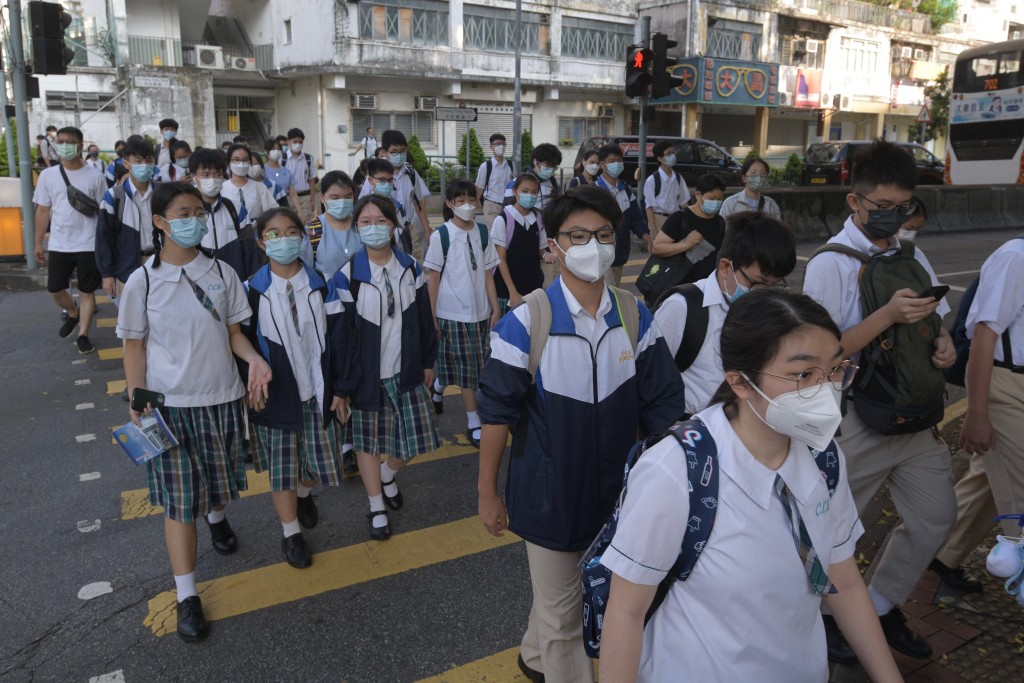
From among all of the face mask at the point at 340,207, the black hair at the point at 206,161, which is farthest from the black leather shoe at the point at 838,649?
the black hair at the point at 206,161

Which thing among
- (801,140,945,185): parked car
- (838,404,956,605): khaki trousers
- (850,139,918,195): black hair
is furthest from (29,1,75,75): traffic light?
(801,140,945,185): parked car

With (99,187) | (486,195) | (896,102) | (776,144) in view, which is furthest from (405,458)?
(896,102)

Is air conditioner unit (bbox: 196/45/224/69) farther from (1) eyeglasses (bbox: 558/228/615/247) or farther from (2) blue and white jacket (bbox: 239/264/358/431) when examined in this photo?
(1) eyeglasses (bbox: 558/228/615/247)

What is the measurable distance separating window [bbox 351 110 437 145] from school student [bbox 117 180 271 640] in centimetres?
2710

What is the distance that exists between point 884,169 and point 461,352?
10.5 feet

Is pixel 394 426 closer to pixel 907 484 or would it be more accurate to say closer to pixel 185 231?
pixel 185 231

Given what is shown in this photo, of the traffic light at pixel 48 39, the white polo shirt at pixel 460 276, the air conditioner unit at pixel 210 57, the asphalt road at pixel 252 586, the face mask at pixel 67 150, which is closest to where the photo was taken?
the asphalt road at pixel 252 586

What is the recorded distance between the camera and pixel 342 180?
5449 millimetres

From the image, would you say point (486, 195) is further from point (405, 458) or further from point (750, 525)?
point (750, 525)

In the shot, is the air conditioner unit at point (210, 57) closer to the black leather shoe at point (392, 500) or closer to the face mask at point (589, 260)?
the black leather shoe at point (392, 500)

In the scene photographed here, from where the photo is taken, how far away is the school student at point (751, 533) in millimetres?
1791

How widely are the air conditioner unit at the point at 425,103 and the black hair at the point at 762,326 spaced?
98.2ft

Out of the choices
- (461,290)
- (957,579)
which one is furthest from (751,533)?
(461,290)

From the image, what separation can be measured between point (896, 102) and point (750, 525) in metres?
48.4
